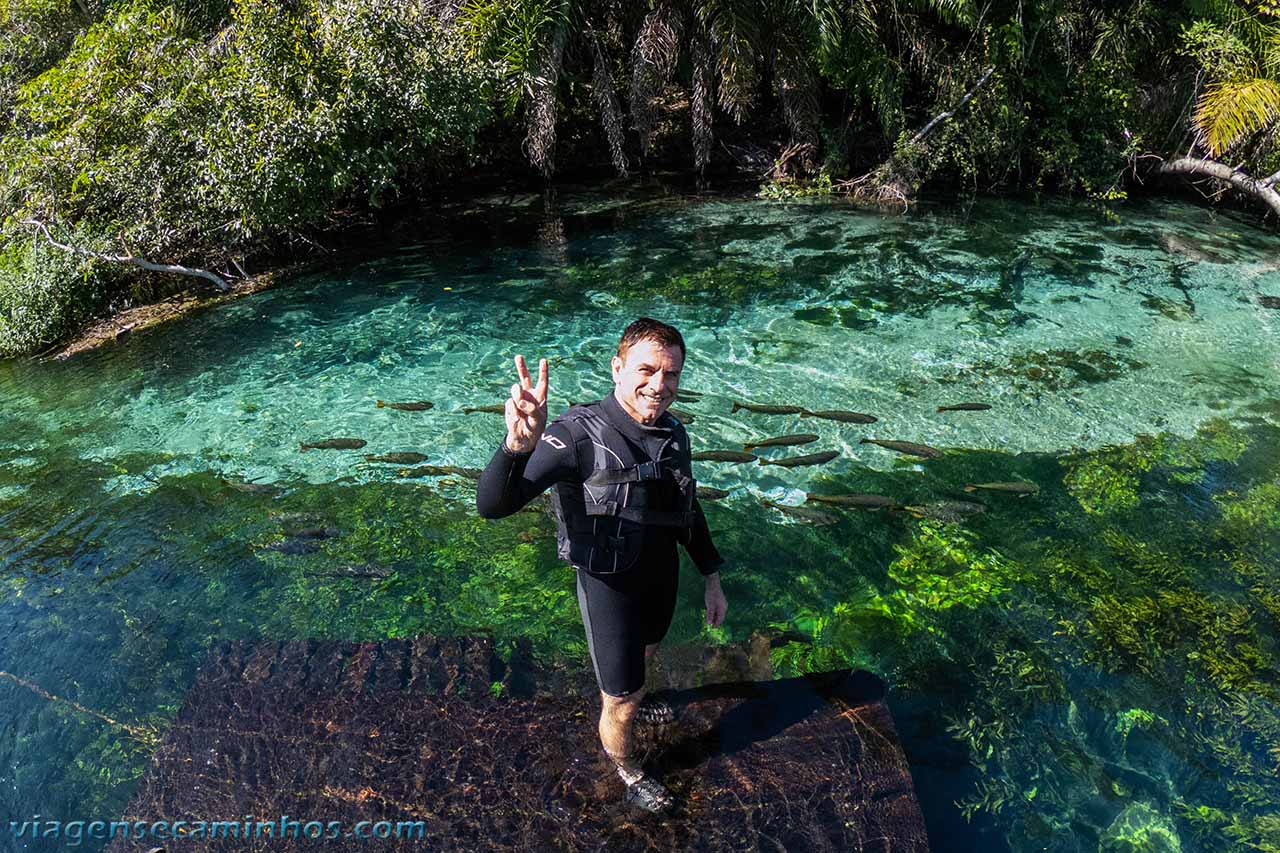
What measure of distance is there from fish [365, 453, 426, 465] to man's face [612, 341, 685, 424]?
15.0ft

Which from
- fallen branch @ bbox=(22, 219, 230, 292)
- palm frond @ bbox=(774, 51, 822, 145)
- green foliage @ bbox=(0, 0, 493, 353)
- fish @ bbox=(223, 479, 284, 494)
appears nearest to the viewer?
fish @ bbox=(223, 479, 284, 494)

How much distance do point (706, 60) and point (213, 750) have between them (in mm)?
15308

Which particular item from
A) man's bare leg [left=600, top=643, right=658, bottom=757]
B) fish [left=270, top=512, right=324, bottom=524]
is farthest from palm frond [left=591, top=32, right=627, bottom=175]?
man's bare leg [left=600, top=643, right=658, bottom=757]

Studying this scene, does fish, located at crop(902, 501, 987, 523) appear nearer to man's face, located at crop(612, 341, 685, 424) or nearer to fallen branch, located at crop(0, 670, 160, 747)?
man's face, located at crop(612, 341, 685, 424)

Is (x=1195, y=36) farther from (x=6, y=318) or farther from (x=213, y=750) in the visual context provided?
(x=6, y=318)

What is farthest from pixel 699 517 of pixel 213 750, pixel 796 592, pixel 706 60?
pixel 706 60

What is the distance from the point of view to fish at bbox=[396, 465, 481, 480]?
7820 millimetres

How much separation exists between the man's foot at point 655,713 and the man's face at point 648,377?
1819mm

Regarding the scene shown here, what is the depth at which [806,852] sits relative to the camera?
12.6ft

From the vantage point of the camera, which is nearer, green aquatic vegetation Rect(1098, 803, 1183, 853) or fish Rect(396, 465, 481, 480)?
green aquatic vegetation Rect(1098, 803, 1183, 853)

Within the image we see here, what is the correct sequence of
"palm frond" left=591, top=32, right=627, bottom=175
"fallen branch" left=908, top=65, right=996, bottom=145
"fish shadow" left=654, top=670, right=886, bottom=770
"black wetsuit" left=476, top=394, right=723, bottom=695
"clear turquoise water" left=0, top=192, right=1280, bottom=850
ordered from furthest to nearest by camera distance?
"fallen branch" left=908, top=65, right=996, bottom=145 < "palm frond" left=591, top=32, right=627, bottom=175 < "clear turquoise water" left=0, top=192, right=1280, bottom=850 < "fish shadow" left=654, top=670, right=886, bottom=770 < "black wetsuit" left=476, top=394, right=723, bottom=695

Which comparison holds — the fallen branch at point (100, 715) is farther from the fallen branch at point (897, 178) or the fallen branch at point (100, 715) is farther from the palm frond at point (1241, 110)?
the palm frond at point (1241, 110)

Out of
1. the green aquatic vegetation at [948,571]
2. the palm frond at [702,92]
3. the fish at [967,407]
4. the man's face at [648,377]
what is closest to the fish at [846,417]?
the fish at [967,407]

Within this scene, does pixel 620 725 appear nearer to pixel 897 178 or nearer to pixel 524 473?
pixel 524 473
